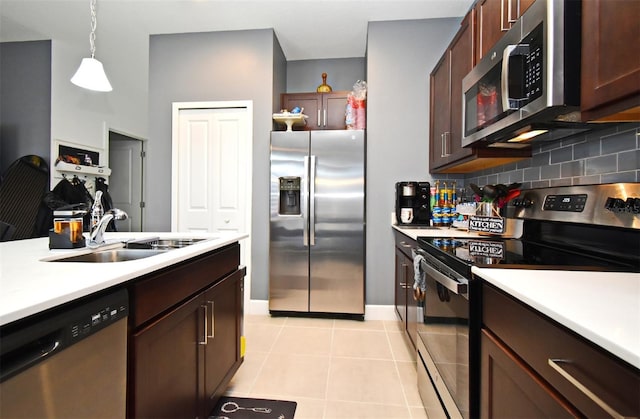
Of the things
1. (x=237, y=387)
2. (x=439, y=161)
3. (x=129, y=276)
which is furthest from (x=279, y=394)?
(x=439, y=161)

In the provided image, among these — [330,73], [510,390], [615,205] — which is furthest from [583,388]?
[330,73]

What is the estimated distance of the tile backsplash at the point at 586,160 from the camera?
1.14 meters

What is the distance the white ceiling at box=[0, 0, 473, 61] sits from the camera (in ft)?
8.52

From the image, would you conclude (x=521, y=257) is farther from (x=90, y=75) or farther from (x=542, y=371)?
(x=90, y=75)

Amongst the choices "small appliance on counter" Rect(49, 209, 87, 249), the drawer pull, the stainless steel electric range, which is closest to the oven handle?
the stainless steel electric range

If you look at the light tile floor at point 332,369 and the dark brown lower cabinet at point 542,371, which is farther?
the light tile floor at point 332,369

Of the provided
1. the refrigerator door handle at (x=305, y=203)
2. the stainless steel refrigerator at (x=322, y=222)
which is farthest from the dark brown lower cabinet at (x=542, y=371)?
the refrigerator door handle at (x=305, y=203)

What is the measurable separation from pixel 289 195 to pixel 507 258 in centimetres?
207

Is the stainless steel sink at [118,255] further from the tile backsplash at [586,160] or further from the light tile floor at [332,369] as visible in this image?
the tile backsplash at [586,160]

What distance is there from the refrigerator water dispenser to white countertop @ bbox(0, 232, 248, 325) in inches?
66.9

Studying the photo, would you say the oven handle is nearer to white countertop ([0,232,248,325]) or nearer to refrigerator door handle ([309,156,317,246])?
white countertop ([0,232,248,325])

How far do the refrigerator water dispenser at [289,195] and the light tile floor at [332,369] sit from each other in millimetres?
1089

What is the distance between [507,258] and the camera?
1112mm

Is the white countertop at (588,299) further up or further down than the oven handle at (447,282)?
further up
